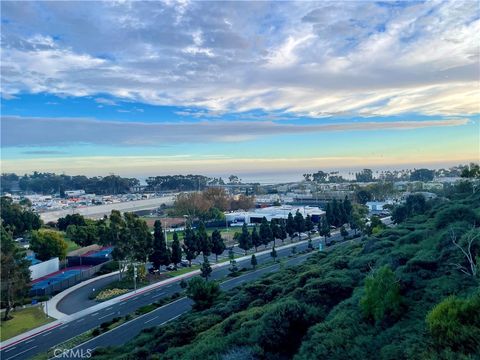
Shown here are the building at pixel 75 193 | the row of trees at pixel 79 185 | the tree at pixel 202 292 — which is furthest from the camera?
the row of trees at pixel 79 185

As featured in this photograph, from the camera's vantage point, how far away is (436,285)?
10383 mm

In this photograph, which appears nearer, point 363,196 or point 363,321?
point 363,321

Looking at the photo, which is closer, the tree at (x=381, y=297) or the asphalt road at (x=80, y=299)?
the tree at (x=381, y=297)

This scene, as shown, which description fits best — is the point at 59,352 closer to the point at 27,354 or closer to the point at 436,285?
the point at 27,354

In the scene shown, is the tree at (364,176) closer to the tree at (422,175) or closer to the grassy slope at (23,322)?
the tree at (422,175)

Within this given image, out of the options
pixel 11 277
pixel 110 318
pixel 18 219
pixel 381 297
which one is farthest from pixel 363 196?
pixel 381 297

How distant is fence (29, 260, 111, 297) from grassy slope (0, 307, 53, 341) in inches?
118

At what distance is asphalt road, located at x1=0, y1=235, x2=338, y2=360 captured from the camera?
1862 cm

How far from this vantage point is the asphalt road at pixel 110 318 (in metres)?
18.6

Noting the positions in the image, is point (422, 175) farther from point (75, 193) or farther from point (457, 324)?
point (457, 324)

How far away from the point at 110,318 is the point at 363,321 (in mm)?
17532

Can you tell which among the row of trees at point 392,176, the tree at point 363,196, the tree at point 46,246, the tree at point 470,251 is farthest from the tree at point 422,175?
the tree at point 470,251

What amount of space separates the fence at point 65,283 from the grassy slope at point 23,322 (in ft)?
9.82

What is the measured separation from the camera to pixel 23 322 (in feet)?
75.9
